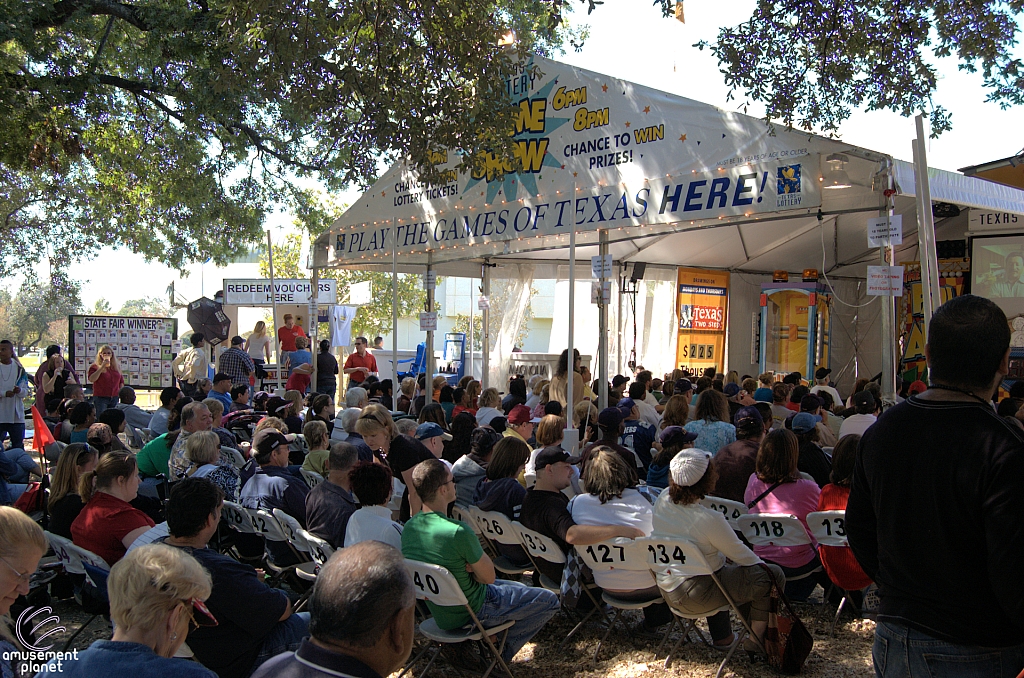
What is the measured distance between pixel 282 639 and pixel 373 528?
2.53 ft

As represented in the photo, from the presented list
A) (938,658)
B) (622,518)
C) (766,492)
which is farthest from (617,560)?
(938,658)

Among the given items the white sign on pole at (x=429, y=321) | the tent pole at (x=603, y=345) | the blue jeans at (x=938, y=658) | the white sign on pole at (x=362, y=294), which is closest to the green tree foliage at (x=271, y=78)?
the tent pole at (x=603, y=345)

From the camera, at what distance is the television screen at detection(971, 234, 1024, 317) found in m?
10.8

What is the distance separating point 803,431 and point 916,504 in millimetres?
4521

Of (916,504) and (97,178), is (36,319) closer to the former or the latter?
(97,178)

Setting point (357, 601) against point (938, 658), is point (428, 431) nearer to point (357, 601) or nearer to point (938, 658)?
point (357, 601)

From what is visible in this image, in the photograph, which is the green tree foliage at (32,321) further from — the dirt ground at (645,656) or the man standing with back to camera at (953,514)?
the man standing with back to camera at (953,514)

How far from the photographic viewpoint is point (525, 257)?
1366cm

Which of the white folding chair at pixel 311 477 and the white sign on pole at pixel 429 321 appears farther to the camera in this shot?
the white sign on pole at pixel 429 321

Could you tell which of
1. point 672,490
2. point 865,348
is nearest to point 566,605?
point 672,490

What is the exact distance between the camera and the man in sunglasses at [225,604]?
122 inches

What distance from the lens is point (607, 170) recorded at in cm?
880

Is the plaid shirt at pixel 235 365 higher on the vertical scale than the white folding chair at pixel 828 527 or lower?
higher

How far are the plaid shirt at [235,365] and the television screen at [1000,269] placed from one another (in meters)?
9.94
